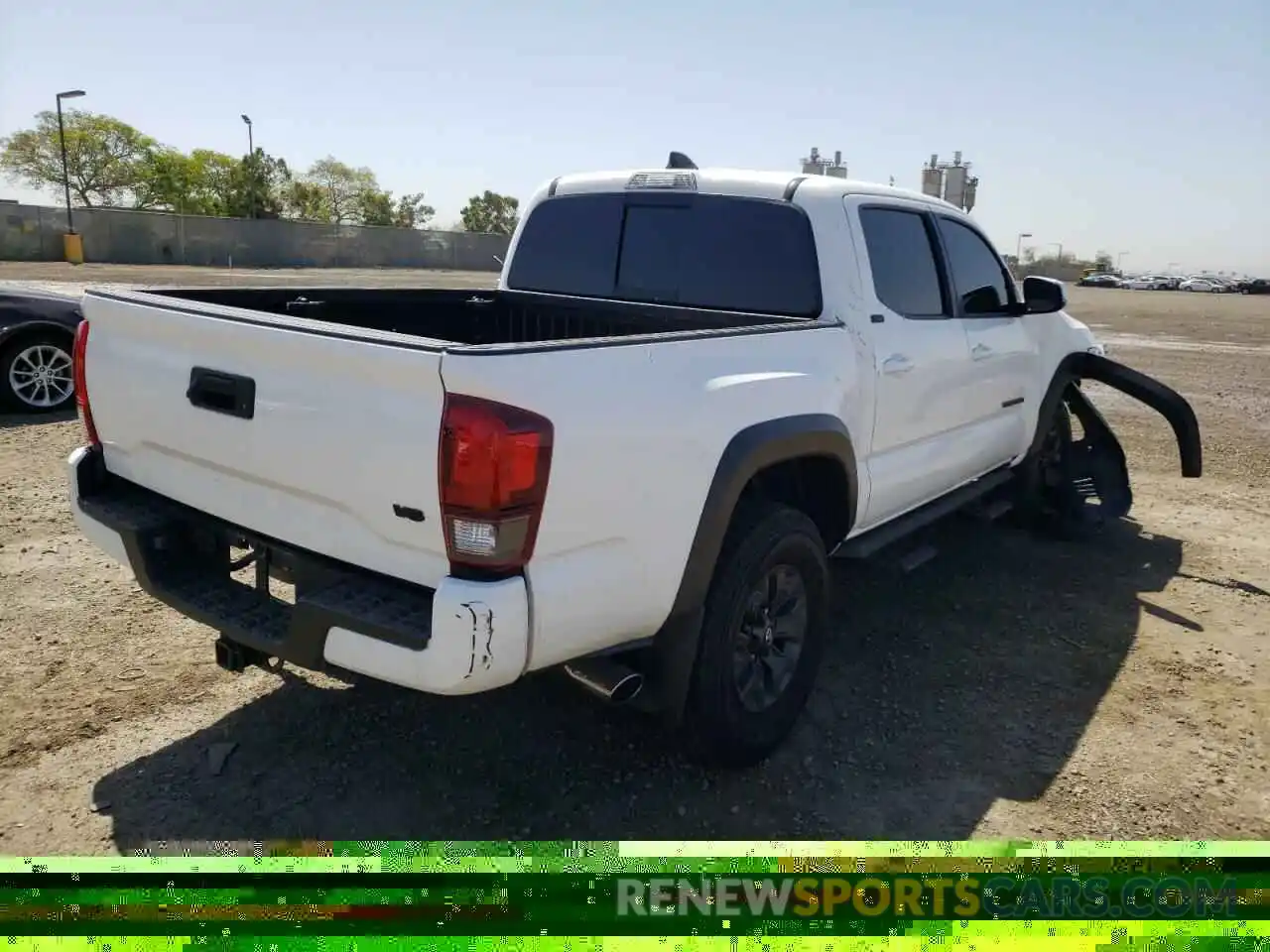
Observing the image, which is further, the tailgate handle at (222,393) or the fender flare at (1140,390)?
the fender flare at (1140,390)

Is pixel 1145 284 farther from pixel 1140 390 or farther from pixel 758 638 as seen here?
pixel 758 638

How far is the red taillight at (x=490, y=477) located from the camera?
2191 mm

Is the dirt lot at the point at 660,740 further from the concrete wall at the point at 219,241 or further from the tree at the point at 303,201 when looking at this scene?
the tree at the point at 303,201

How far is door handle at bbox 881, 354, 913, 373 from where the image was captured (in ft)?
12.4

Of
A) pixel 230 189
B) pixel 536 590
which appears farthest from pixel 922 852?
pixel 230 189

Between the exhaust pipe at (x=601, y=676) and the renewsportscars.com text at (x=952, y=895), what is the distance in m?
1.11

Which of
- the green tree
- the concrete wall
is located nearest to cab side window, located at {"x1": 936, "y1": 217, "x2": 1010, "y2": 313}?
the concrete wall

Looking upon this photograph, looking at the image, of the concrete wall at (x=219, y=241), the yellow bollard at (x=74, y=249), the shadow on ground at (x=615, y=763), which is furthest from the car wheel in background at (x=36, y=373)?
the concrete wall at (x=219, y=241)

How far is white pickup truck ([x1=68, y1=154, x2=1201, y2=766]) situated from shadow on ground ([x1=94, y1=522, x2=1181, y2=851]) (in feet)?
0.90

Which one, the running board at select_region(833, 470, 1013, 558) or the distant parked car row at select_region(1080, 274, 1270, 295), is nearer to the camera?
the running board at select_region(833, 470, 1013, 558)

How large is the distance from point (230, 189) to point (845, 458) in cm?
7645

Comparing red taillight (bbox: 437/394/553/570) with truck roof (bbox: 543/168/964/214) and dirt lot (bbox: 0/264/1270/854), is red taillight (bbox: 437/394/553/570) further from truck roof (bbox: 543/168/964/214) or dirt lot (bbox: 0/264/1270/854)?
truck roof (bbox: 543/168/964/214)

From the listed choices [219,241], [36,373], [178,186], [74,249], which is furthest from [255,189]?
[36,373]

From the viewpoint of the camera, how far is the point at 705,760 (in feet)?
10.2
